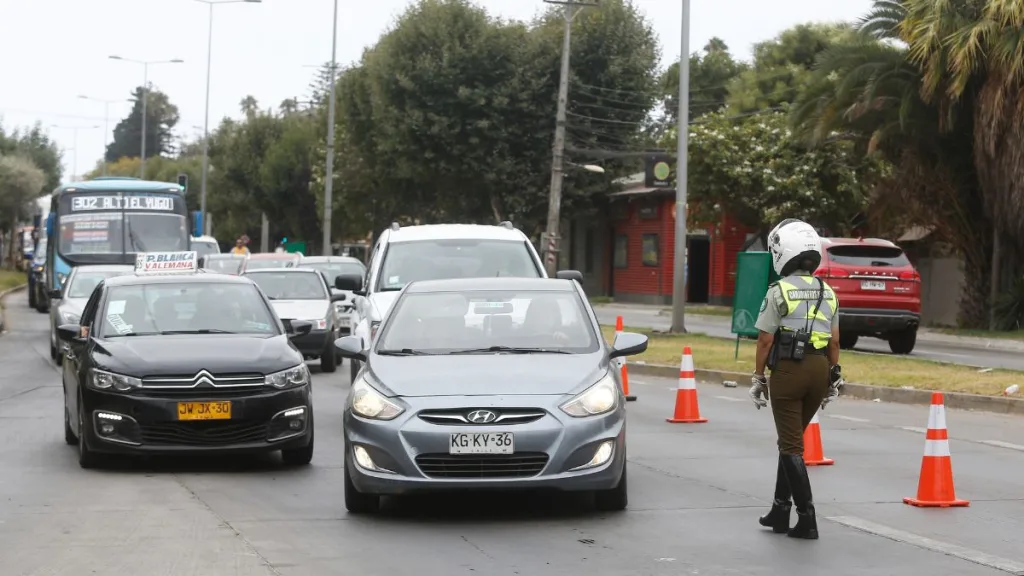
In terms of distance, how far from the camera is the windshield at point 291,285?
24.1m

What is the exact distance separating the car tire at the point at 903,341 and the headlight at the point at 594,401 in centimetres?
1820

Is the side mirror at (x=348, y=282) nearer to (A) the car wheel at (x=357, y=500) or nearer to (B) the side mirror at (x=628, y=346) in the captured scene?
(B) the side mirror at (x=628, y=346)

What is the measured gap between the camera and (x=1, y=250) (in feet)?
289

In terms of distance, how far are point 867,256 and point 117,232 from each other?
16190mm

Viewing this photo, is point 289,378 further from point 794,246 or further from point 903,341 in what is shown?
point 903,341

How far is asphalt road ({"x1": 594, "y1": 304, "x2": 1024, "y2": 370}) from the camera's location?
24.8 metres

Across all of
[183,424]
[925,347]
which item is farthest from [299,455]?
[925,347]

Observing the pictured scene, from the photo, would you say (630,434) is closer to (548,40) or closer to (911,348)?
(911,348)

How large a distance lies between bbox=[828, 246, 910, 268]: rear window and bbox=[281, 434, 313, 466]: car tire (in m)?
15.7

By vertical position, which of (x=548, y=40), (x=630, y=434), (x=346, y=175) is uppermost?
(x=548, y=40)

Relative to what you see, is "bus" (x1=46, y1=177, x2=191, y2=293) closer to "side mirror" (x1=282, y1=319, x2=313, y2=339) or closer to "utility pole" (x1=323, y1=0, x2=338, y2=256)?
"utility pole" (x1=323, y1=0, x2=338, y2=256)

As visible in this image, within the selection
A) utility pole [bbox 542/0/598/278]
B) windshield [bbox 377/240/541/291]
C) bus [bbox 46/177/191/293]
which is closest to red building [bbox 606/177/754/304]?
utility pole [bbox 542/0/598/278]

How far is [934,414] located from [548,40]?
44.8 metres

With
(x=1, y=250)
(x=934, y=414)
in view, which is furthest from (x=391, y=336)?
(x=1, y=250)
